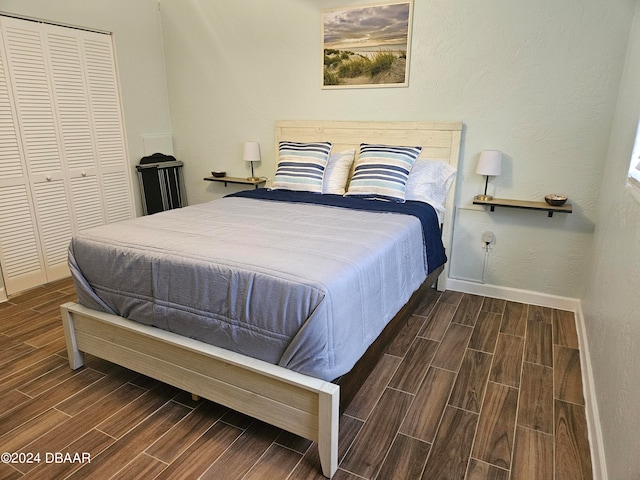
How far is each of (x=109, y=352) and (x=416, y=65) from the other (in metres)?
2.87

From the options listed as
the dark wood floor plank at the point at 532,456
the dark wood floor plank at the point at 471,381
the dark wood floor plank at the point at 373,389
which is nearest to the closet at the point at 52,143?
the dark wood floor plank at the point at 373,389

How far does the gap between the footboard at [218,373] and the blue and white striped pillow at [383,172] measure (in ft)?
5.77

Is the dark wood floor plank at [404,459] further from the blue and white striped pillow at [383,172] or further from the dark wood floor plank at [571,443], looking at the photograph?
the blue and white striped pillow at [383,172]

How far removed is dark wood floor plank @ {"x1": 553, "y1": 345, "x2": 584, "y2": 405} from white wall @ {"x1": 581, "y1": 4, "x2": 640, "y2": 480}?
0.15 metres

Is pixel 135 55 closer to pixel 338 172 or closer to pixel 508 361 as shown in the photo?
pixel 338 172

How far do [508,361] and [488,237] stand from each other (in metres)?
1.13

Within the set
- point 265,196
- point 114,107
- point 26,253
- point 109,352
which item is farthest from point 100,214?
point 109,352

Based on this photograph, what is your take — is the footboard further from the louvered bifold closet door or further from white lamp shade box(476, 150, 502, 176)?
white lamp shade box(476, 150, 502, 176)

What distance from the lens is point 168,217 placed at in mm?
2561

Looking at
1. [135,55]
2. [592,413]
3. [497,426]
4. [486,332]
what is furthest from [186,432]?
[135,55]

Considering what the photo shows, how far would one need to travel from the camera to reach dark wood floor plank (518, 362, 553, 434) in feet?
6.30

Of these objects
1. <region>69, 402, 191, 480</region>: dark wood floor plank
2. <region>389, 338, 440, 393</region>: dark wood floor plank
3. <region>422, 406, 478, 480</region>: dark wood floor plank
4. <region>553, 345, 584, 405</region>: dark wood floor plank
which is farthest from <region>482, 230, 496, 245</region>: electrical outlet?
<region>69, 402, 191, 480</region>: dark wood floor plank

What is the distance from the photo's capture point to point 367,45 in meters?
3.38

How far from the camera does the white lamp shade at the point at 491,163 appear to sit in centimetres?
298
